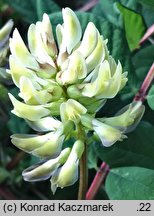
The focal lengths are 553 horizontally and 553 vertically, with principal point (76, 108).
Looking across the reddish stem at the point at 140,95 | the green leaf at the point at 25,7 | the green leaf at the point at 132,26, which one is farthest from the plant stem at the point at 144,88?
the green leaf at the point at 25,7

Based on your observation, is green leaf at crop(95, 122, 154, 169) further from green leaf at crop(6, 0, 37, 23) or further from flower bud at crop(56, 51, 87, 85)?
green leaf at crop(6, 0, 37, 23)

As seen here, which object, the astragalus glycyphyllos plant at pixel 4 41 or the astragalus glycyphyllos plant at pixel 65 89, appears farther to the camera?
the astragalus glycyphyllos plant at pixel 4 41

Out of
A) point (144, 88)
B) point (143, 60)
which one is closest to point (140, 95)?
point (144, 88)

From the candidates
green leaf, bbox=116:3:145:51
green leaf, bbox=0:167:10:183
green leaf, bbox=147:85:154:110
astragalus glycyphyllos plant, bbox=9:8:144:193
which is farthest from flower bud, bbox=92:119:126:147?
green leaf, bbox=0:167:10:183

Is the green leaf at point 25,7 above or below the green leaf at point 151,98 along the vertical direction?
above

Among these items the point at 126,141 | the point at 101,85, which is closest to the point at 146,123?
the point at 126,141

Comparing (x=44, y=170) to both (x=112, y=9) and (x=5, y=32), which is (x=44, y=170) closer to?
(x=5, y=32)

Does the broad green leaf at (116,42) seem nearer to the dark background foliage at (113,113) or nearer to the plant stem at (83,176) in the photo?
the dark background foliage at (113,113)
